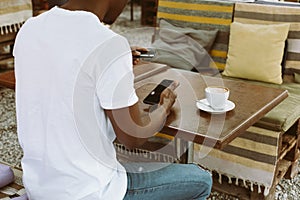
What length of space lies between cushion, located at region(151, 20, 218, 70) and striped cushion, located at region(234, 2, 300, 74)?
28 centimetres

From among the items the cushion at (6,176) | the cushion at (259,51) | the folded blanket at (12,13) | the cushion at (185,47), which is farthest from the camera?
the folded blanket at (12,13)

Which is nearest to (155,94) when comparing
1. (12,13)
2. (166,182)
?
(166,182)

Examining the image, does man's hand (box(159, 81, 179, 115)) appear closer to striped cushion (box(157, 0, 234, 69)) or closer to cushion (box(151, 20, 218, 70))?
cushion (box(151, 20, 218, 70))

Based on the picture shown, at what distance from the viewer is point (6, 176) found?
1794 mm

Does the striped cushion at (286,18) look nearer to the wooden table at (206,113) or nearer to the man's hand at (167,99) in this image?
the wooden table at (206,113)

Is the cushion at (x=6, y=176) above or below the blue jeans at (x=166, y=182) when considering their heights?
below

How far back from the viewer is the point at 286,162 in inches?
100

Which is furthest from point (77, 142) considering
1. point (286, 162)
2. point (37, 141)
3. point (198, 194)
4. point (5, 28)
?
point (5, 28)

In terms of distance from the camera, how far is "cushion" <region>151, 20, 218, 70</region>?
117 inches

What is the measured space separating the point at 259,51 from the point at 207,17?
1.75ft

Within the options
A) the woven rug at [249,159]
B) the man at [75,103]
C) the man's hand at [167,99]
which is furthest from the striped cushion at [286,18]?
the man at [75,103]

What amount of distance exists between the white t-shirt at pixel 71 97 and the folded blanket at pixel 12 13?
9.00ft

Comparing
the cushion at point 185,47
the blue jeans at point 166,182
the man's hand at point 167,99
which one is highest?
the man's hand at point 167,99

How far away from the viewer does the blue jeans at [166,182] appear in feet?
4.96
